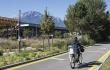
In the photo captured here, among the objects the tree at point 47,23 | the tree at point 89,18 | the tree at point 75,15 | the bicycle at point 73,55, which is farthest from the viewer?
the tree at point 89,18

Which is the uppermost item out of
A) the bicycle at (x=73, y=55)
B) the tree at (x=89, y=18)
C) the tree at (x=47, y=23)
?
the tree at (x=89, y=18)

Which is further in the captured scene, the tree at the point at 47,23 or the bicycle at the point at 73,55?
the tree at the point at 47,23

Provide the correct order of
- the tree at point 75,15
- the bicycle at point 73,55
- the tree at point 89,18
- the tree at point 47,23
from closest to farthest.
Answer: the bicycle at point 73,55
the tree at point 47,23
the tree at point 75,15
the tree at point 89,18

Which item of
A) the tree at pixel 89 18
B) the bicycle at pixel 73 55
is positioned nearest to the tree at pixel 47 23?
the bicycle at pixel 73 55

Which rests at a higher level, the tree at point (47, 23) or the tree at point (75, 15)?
the tree at point (75, 15)

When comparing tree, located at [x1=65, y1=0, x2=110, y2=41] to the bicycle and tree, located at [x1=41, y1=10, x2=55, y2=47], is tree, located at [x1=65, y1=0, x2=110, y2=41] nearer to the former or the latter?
tree, located at [x1=41, y1=10, x2=55, y2=47]

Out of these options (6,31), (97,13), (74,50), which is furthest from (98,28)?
(74,50)

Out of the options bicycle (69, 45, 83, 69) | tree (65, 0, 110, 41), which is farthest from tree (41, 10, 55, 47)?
tree (65, 0, 110, 41)

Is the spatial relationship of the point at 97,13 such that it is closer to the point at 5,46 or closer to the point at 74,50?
the point at 5,46

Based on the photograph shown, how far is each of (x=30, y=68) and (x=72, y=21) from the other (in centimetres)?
3917

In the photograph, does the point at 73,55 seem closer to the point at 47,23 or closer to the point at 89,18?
the point at 47,23

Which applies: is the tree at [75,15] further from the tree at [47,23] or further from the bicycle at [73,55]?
the bicycle at [73,55]

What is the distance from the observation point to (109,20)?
71688 mm

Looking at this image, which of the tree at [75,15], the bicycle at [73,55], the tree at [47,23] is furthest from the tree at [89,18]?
the bicycle at [73,55]
